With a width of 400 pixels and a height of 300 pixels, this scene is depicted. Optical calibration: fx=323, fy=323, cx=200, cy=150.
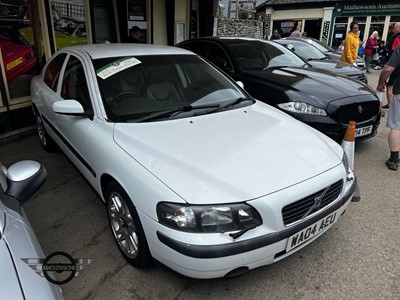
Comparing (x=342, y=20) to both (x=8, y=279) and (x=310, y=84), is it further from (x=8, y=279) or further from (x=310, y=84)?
(x=8, y=279)

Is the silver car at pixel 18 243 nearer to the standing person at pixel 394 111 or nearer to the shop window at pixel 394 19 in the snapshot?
the standing person at pixel 394 111

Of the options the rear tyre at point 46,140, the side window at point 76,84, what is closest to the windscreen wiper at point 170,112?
the side window at point 76,84

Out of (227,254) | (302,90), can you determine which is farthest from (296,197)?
(302,90)

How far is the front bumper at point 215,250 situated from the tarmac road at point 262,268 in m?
0.19

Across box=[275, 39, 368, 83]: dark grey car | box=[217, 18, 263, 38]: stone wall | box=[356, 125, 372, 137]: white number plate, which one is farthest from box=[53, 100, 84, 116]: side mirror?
box=[217, 18, 263, 38]: stone wall

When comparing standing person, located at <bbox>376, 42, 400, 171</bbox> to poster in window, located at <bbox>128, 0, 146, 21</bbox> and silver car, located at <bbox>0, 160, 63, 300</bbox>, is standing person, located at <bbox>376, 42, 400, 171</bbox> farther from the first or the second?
poster in window, located at <bbox>128, 0, 146, 21</bbox>

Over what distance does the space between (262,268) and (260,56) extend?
3662 mm

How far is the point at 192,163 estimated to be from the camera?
6.57ft

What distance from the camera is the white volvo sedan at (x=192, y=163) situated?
5.88ft

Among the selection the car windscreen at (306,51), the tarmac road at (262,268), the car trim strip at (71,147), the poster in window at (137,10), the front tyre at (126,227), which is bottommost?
the tarmac road at (262,268)

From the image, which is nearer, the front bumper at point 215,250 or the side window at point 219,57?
the front bumper at point 215,250

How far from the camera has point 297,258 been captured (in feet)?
7.89

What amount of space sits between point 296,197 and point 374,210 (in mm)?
1680

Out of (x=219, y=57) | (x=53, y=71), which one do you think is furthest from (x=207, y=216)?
(x=219, y=57)
